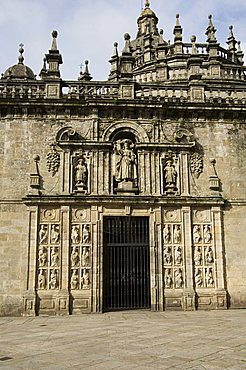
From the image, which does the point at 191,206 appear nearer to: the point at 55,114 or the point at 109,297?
the point at 109,297

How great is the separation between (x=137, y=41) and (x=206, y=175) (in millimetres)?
27559

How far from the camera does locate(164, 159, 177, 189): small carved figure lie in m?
16.0

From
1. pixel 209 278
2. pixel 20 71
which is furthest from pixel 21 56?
pixel 209 278

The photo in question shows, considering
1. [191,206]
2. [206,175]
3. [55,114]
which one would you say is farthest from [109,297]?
[55,114]

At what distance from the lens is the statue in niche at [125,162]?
52.6 feet

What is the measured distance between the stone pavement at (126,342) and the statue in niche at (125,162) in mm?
5111

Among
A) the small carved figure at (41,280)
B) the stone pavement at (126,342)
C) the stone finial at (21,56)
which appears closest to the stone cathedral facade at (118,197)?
the small carved figure at (41,280)

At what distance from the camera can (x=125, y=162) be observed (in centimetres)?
1609

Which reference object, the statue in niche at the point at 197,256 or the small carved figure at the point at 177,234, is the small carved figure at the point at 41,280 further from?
the statue in niche at the point at 197,256

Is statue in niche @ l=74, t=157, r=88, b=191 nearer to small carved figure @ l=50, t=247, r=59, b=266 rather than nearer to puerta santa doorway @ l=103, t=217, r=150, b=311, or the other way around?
puerta santa doorway @ l=103, t=217, r=150, b=311

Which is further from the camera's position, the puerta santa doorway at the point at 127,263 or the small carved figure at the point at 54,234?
the puerta santa doorway at the point at 127,263

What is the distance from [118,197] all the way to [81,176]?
1628mm

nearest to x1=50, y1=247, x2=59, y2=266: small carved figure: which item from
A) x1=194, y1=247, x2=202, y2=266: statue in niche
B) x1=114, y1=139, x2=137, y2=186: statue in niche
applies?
x1=114, y1=139, x2=137, y2=186: statue in niche

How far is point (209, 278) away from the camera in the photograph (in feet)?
50.5
